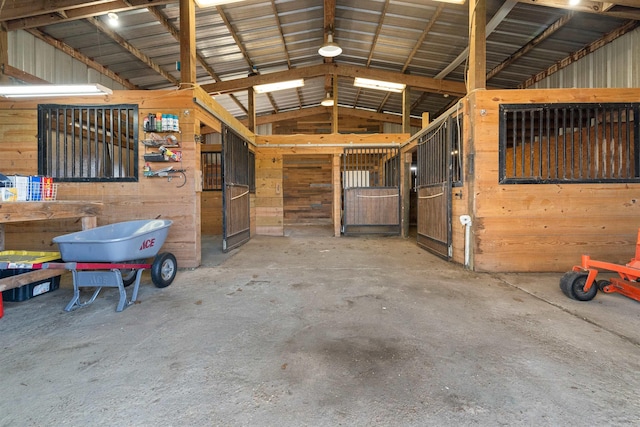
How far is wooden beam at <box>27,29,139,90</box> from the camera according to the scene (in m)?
4.99

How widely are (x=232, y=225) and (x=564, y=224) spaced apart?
4.73 meters

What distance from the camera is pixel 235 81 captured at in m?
7.74

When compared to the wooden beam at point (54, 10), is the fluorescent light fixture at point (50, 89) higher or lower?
lower

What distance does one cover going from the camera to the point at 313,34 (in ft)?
22.0

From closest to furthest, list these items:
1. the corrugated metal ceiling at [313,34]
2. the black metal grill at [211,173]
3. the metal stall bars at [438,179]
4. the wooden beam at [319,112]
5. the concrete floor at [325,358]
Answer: the concrete floor at [325,358] → the metal stall bars at [438,179] → the corrugated metal ceiling at [313,34] → the black metal grill at [211,173] → the wooden beam at [319,112]

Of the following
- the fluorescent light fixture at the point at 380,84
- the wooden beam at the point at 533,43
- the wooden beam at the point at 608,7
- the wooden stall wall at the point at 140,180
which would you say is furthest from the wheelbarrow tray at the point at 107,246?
the fluorescent light fixture at the point at 380,84

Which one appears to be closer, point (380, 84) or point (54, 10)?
point (54, 10)

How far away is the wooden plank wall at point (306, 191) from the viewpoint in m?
11.7

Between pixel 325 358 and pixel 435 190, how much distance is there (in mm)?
3851

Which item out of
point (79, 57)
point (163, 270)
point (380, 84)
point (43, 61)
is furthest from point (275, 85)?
point (163, 270)

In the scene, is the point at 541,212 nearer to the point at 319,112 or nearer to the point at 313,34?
the point at 313,34

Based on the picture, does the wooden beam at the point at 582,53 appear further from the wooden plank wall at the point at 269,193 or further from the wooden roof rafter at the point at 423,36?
the wooden plank wall at the point at 269,193

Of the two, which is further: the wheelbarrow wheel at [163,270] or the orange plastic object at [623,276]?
the wheelbarrow wheel at [163,270]

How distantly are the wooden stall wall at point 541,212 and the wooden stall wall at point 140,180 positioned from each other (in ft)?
11.6
